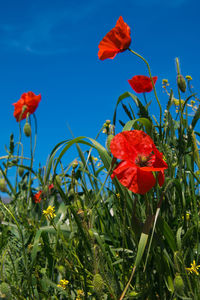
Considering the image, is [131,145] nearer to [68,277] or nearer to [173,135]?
[173,135]

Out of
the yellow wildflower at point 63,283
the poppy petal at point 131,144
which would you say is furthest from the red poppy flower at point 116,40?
the yellow wildflower at point 63,283

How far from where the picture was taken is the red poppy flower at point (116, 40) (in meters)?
1.33

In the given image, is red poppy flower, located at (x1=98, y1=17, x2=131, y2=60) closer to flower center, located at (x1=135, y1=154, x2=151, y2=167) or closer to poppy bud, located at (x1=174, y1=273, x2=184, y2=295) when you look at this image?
flower center, located at (x1=135, y1=154, x2=151, y2=167)

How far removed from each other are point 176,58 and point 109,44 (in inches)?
10.7

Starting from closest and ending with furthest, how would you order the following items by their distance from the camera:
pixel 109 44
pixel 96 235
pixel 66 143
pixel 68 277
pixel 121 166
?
pixel 121 166 < pixel 96 235 < pixel 66 143 < pixel 68 277 < pixel 109 44

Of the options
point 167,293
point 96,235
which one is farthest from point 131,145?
point 167,293

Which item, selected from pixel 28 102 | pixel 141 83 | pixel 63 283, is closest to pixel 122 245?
pixel 63 283

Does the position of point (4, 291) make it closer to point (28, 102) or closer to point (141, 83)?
point (141, 83)

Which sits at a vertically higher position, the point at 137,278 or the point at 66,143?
the point at 66,143

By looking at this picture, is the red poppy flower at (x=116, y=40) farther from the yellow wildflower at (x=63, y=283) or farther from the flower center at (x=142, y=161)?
the yellow wildflower at (x=63, y=283)

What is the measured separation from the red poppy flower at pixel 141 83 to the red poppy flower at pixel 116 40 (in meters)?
0.22

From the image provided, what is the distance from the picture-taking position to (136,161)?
96 centimetres

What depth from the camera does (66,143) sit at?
1.13 m

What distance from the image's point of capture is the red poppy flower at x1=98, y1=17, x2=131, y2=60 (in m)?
1.33
